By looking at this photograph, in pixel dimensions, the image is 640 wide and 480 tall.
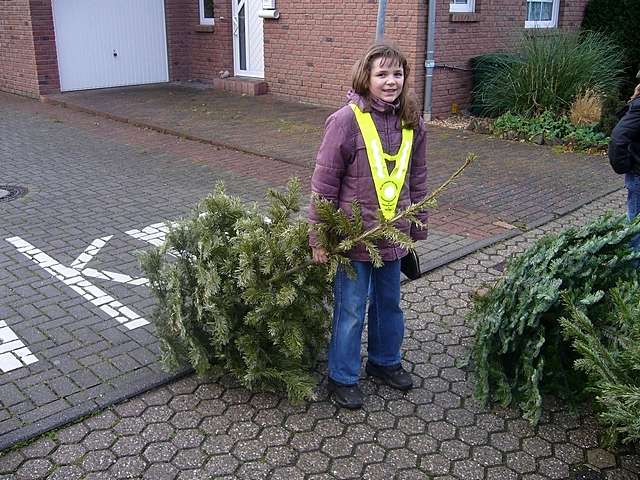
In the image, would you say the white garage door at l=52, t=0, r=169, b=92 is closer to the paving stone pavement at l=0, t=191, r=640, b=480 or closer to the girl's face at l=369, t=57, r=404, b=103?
the paving stone pavement at l=0, t=191, r=640, b=480

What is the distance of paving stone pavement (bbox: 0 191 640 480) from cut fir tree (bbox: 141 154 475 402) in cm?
18

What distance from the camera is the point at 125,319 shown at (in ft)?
15.3

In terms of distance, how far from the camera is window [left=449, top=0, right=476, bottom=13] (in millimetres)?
12164

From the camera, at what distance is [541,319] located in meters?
3.66

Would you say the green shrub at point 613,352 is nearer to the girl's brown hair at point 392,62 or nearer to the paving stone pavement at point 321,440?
the paving stone pavement at point 321,440

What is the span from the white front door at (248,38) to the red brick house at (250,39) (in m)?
0.02

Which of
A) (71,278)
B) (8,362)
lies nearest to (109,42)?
(71,278)

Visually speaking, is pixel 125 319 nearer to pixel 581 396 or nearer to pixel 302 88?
pixel 581 396

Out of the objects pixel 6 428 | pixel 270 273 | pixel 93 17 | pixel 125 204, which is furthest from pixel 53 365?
pixel 93 17

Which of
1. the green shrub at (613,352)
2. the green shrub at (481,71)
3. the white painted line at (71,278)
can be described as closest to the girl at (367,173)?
the green shrub at (613,352)

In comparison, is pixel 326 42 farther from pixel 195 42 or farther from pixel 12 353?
pixel 12 353

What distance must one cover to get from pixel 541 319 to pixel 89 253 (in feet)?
12.5

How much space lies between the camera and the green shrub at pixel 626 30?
1277cm

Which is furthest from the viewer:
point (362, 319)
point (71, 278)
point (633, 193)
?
point (71, 278)
